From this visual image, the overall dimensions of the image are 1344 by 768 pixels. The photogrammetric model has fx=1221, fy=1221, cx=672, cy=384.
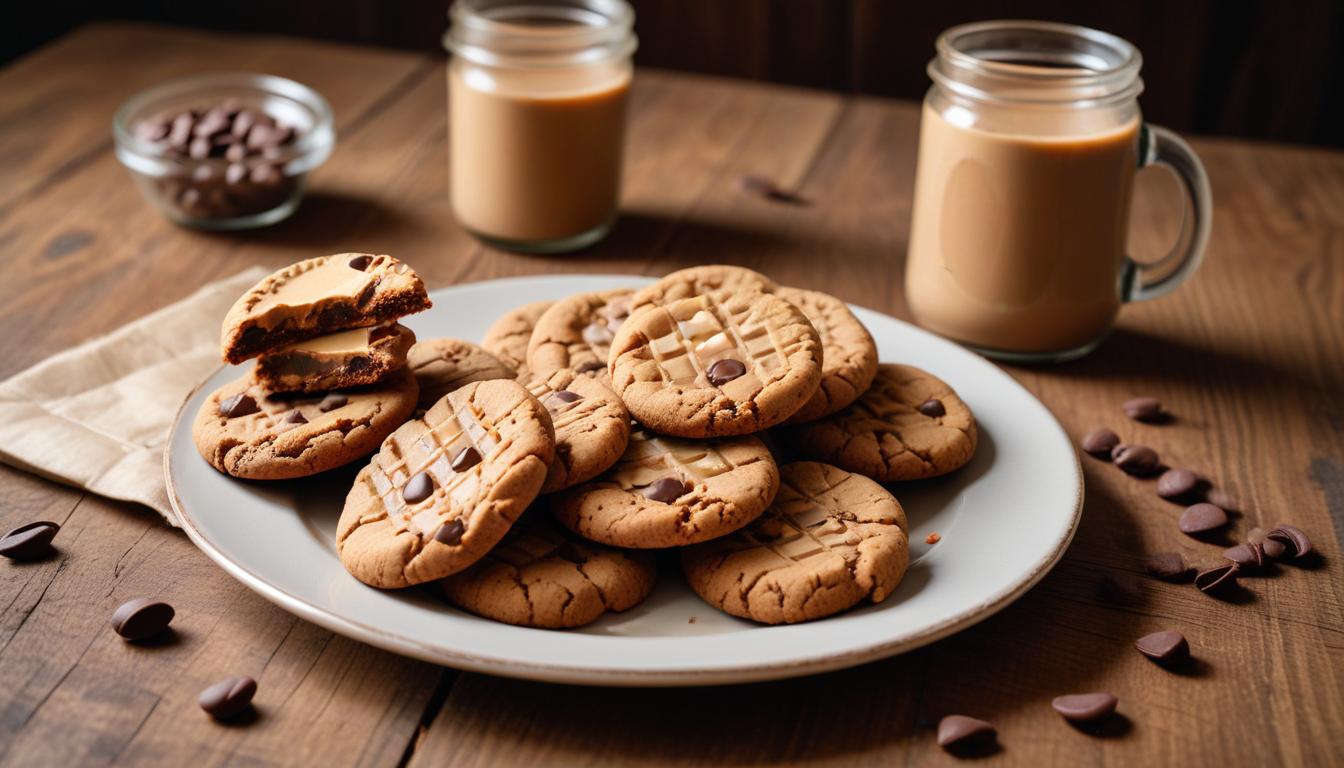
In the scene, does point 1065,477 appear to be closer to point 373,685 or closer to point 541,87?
point 373,685

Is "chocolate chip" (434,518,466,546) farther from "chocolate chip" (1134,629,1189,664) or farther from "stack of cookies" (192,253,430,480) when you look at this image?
"chocolate chip" (1134,629,1189,664)

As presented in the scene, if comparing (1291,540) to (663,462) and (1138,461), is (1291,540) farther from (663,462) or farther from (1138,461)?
(663,462)

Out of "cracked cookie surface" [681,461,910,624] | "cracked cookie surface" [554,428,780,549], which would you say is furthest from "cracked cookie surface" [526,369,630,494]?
"cracked cookie surface" [681,461,910,624]

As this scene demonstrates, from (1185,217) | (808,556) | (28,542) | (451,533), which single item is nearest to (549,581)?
(451,533)

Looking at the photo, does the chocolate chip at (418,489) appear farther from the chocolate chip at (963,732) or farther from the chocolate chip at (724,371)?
the chocolate chip at (963,732)

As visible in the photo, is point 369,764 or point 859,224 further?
point 859,224

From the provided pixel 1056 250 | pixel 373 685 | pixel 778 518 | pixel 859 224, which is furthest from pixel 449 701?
pixel 859 224
